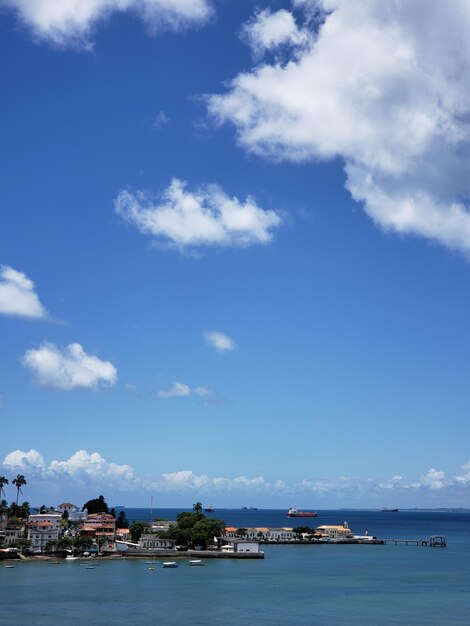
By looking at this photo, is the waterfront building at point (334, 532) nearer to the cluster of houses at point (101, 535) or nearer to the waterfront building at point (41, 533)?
the cluster of houses at point (101, 535)

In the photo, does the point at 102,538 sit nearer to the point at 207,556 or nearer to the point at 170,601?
the point at 207,556

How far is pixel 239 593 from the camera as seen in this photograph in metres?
72.9

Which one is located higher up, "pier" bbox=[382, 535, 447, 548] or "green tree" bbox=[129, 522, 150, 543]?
"green tree" bbox=[129, 522, 150, 543]

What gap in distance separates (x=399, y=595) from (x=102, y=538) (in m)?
57.4

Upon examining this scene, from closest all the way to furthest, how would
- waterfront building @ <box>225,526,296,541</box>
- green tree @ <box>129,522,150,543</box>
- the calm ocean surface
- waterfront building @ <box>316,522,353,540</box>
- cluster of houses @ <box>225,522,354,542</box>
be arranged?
the calm ocean surface < green tree @ <box>129,522,150,543</box> < waterfront building @ <box>225,526,296,541</box> < cluster of houses @ <box>225,522,354,542</box> < waterfront building @ <box>316,522,353,540</box>

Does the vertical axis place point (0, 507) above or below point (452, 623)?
above

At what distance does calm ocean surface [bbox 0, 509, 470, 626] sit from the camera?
196 feet

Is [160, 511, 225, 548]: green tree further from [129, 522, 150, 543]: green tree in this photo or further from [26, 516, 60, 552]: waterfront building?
[26, 516, 60, 552]: waterfront building

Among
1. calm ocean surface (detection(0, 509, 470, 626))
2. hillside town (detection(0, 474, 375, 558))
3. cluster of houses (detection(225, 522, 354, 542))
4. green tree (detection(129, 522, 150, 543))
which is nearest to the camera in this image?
calm ocean surface (detection(0, 509, 470, 626))

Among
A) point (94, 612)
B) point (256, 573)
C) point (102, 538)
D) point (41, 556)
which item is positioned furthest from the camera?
point (102, 538)

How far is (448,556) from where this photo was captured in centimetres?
12988

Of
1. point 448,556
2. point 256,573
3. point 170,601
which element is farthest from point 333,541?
point 170,601

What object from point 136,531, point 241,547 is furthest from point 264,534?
point 241,547

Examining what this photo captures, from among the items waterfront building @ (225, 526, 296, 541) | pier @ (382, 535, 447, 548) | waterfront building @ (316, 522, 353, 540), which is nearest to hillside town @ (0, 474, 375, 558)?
waterfront building @ (225, 526, 296, 541)
